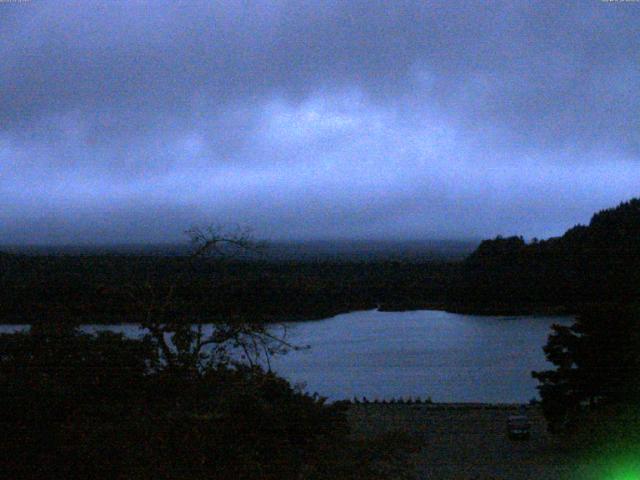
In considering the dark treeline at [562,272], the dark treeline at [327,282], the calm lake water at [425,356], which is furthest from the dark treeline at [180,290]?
the dark treeline at [562,272]

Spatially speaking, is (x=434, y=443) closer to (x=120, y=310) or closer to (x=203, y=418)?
(x=203, y=418)

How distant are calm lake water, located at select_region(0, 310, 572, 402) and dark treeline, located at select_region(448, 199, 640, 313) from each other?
32cm

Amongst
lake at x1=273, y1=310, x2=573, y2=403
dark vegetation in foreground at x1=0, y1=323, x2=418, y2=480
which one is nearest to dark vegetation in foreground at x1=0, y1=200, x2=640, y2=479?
dark vegetation in foreground at x1=0, y1=323, x2=418, y2=480

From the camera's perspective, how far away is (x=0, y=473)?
4086mm

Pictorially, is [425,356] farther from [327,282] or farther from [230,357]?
[230,357]

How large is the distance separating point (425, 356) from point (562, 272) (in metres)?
2.21

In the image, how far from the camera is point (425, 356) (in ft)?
31.4

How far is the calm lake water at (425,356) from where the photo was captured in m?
8.42

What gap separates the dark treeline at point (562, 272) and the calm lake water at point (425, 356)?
0.32 m

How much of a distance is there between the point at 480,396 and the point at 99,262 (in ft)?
17.5

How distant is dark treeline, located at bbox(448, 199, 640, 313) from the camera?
924 cm

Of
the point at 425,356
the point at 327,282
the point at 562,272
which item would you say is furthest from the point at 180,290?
the point at 562,272

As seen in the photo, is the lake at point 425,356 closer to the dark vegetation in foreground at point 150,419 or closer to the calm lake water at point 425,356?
the calm lake water at point 425,356

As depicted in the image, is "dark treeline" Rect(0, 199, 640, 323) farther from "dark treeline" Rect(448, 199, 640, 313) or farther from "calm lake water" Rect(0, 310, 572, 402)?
"calm lake water" Rect(0, 310, 572, 402)
